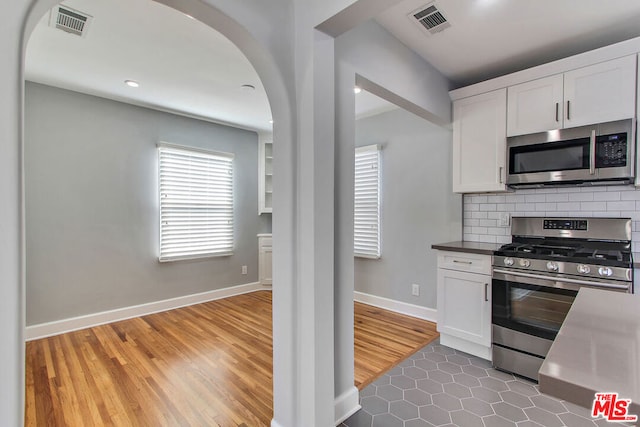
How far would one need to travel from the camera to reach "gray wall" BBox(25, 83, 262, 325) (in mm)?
3062

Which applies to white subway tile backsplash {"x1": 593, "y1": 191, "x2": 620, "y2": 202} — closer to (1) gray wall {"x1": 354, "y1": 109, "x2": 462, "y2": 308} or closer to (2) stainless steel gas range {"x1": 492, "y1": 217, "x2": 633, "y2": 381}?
(2) stainless steel gas range {"x1": 492, "y1": 217, "x2": 633, "y2": 381}

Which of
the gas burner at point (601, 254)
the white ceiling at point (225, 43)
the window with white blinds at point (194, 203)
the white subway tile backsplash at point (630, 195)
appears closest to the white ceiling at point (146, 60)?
the white ceiling at point (225, 43)

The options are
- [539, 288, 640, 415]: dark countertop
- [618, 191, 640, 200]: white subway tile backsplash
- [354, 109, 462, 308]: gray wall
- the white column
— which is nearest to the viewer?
[539, 288, 640, 415]: dark countertop

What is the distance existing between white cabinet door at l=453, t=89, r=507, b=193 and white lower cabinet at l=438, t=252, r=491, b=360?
71 centimetres

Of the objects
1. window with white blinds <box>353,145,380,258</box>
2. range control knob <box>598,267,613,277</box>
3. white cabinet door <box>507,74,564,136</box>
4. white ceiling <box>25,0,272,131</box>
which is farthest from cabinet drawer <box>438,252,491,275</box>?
white ceiling <box>25,0,272,131</box>

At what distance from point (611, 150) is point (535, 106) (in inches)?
24.4

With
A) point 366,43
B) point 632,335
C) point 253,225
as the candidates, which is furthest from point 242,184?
point 632,335

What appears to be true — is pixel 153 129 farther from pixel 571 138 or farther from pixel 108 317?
pixel 571 138

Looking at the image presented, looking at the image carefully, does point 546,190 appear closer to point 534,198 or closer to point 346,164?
point 534,198

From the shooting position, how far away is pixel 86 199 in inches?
131

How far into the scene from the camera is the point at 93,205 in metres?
3.36

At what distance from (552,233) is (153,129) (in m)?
4.45

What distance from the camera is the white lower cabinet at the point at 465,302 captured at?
2502mm

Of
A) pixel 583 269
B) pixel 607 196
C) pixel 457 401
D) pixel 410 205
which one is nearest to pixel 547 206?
pixel 607 196
